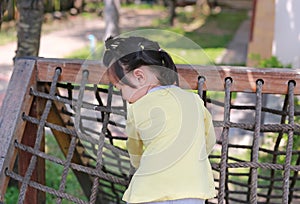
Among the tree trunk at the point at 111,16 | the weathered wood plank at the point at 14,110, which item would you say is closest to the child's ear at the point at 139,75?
the weathered wood plank at the point at 14,110

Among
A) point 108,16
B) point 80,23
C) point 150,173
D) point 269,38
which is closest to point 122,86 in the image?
point 150,173

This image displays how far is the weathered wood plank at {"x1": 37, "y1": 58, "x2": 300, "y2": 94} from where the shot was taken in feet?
7.36

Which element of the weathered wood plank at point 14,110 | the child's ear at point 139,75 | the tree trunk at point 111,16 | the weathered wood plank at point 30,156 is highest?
the child's ear at point 139,75

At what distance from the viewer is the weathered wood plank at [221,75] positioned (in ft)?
7.36

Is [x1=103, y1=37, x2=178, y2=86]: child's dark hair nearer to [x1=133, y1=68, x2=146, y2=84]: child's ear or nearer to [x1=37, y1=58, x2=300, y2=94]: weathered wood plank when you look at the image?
[x1=133, y1=68, x2=146, y2=84]: child's ear

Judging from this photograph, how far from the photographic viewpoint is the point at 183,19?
564 inches

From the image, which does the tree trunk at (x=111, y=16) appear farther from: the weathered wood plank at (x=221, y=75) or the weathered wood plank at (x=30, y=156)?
the weathered wood plank at (x=221, y=75)

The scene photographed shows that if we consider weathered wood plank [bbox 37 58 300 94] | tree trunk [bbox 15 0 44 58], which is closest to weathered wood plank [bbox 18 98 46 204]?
weathered wood plank [bbox 37 58 300 94]

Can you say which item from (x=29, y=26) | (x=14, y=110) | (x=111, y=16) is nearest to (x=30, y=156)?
(x=14, y=110)

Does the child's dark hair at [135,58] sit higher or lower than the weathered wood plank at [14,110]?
higher

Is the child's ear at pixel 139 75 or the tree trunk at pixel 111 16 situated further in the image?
the tree trunk at pixel 111 16

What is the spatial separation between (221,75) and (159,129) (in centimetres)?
67

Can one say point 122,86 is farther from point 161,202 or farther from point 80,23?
point 80,23

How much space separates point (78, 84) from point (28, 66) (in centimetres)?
A: 25
